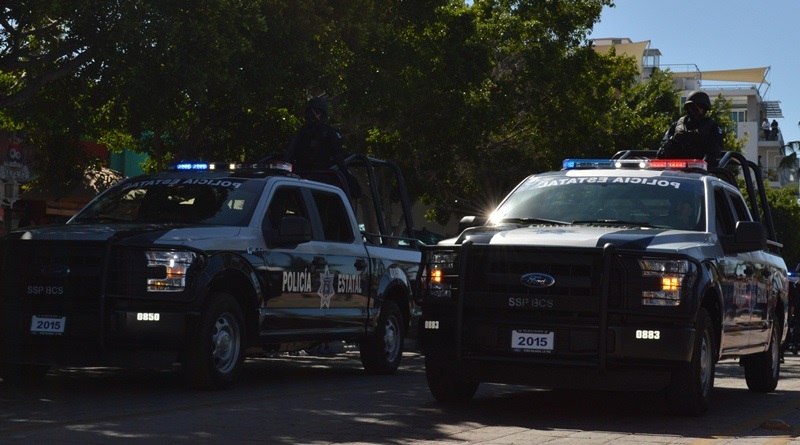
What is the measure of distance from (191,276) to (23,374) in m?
2.05

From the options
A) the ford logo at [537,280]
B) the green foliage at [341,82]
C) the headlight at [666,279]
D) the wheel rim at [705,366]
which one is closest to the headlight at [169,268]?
the ford logo at [537,280]

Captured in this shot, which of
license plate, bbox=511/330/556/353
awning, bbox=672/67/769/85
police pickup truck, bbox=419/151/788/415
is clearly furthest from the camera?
awning, bbox=672/67/769/85

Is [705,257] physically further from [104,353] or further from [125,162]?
[125,162]

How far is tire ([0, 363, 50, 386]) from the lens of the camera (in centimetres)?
1150

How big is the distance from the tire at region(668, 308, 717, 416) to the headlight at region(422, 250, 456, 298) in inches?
68.0

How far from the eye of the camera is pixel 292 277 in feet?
40.2

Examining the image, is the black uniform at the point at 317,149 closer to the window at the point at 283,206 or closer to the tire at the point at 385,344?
the tire at the point at 385,344

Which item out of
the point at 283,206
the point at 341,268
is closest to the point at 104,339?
the point at 283,206

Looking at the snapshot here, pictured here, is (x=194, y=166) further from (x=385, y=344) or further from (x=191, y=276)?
(x=385, y=344)

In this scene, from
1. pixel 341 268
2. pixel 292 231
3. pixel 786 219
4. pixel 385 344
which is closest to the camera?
pixel 292 231

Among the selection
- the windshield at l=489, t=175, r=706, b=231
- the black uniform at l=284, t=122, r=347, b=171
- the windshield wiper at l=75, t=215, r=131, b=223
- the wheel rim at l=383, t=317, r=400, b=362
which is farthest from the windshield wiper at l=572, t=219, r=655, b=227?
the black uniform at l=284, t=122, r=347, b=171

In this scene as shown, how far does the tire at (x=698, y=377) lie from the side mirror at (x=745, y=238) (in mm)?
910

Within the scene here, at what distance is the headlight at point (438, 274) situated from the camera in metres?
9.77

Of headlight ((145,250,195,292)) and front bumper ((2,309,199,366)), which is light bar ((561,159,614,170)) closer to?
headlight ((145,250,195,292))
